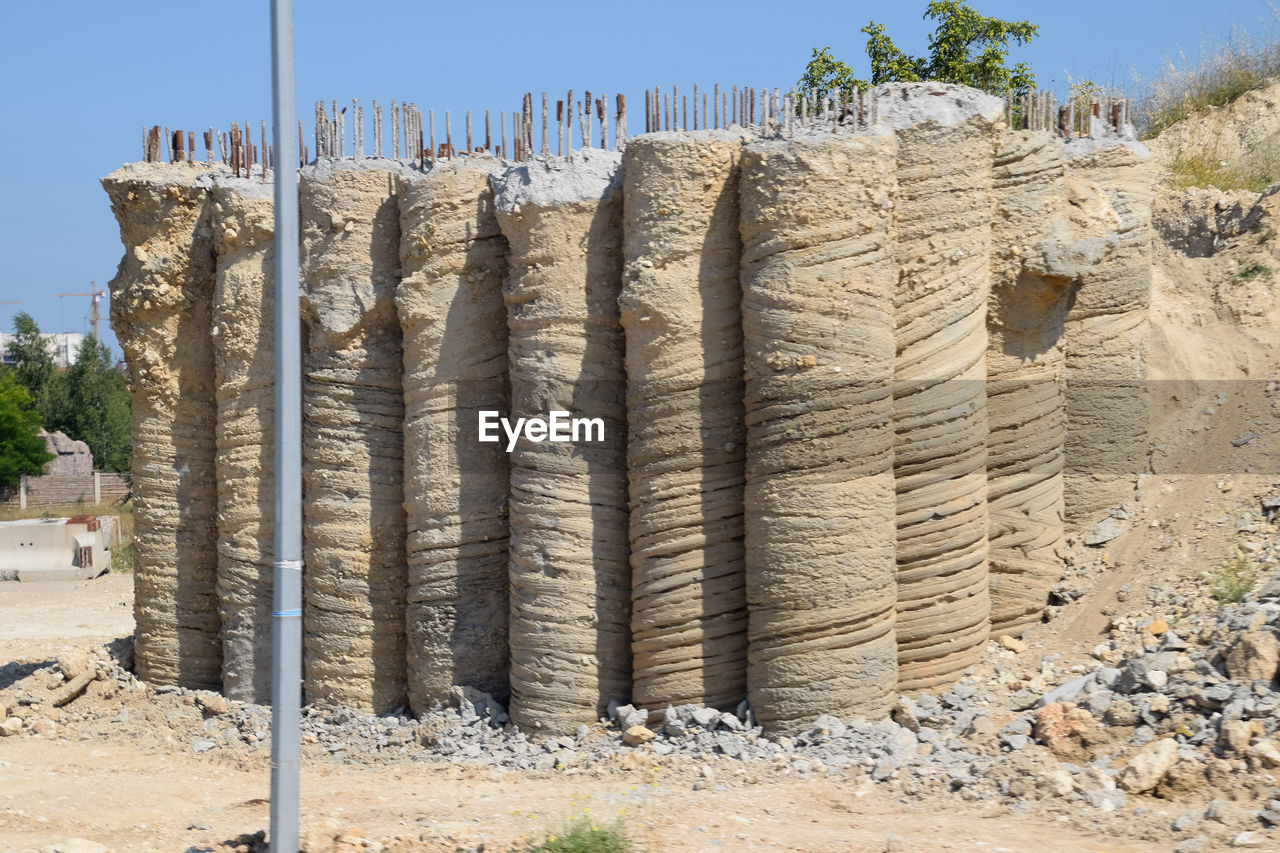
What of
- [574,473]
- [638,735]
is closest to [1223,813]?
[638,735]

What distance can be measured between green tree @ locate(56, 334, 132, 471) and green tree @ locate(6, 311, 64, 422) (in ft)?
0.98

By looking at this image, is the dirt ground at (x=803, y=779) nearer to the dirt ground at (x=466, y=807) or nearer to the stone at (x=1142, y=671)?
the dirt ground at (x=466, y=807)

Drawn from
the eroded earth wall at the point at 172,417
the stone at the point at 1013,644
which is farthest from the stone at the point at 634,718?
the eroded earth wall at the point at 172,417

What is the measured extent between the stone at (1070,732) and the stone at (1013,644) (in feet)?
3.65

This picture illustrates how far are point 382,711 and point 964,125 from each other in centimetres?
566

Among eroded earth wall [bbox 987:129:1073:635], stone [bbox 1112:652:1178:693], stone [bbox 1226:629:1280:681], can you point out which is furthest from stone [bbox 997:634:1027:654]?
stone [bbox 1226:629:1280:681]

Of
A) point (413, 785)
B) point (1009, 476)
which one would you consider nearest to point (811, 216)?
point (1009, 476)

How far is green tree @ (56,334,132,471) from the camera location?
1510 inches

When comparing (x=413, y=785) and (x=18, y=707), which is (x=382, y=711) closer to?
(x=413, y=785)

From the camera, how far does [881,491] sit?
25.4 ft

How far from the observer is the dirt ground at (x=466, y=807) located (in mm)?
6371

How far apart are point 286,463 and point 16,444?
101 ft

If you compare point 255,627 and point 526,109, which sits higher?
point 526,109

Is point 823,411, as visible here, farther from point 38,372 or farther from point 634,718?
point 38,372
